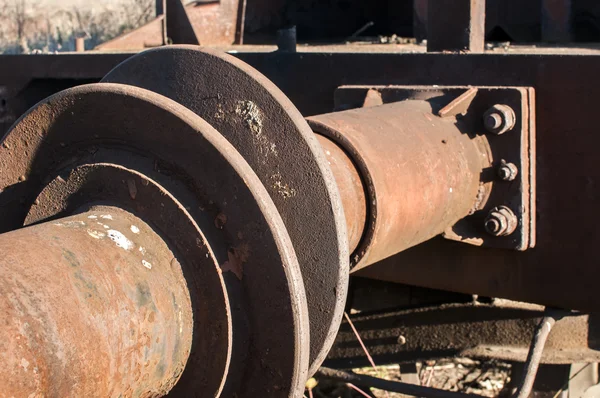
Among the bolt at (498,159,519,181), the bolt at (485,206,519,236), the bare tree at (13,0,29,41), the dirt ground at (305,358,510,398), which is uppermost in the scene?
the bare tree at (13,0,29,41)

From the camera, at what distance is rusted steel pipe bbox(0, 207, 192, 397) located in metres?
1.20

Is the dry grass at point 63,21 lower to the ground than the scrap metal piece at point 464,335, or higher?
higher

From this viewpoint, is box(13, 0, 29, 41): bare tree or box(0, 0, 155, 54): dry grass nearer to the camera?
box(0, 0, 155, 54): dry grass

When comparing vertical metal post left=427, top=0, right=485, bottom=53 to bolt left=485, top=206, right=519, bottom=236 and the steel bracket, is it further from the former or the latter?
bolt left=485, top=206, right=519, bottom=236

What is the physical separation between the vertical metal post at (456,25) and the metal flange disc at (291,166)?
135cm

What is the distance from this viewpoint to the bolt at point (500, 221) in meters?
2.56

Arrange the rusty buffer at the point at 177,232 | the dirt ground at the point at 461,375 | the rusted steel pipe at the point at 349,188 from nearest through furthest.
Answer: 1. the rusty buffer at the point at 177,232
2. the rusted steel pipe at the point at 349,188
3. the dirt ground at the point at 461,375

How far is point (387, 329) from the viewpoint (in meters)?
3.53

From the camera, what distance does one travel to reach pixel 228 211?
1.54 metres

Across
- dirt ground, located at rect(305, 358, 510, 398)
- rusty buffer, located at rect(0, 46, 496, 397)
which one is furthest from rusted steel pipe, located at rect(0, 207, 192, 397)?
dirt ground, located at rect(305, 358, 510, 398)

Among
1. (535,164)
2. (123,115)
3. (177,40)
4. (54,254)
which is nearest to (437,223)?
(535,164)

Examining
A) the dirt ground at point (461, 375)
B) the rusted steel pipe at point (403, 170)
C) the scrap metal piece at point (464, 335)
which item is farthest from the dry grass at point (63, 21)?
the rusted steel pipe at point (403, 170)

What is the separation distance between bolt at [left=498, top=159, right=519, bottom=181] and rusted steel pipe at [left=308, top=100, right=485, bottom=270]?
0.19ft

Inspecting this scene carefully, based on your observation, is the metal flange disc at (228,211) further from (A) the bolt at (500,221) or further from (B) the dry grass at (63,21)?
(B) the dry grass at (63,21)
